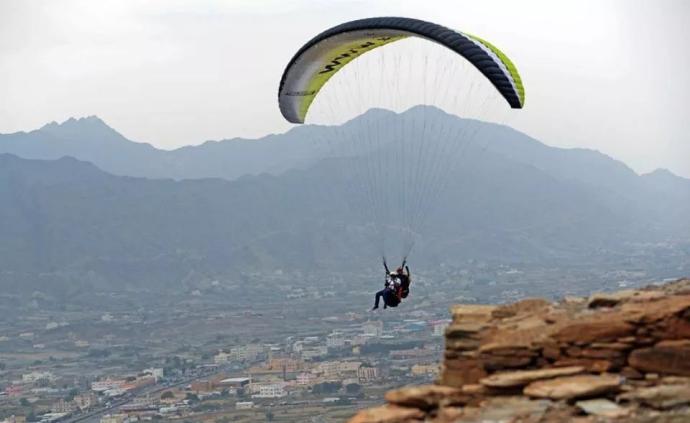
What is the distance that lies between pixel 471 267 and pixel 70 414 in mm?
127917

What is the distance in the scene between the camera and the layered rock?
459 inches

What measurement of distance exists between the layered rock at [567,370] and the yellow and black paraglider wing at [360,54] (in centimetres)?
790

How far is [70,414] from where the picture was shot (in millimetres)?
78750

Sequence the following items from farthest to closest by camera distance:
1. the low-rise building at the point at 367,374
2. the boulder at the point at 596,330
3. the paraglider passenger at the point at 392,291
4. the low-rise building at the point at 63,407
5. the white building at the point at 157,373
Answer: the white building at the point at 157,373 < the low-rise building at the point at 367,374 < the low-rise building at the point at 63,407 < the paraglider passenger at the point at 392,291 < the boulder at the point at 596,330

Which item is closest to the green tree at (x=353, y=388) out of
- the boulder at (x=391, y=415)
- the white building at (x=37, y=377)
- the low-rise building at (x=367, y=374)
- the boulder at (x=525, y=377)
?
the low-rise building at (x=367, y=374)

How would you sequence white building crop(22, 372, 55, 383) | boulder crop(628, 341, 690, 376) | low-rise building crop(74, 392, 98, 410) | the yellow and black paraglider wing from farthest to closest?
white building crop(22, 372, 55, 383)
low-rise building crop(74, 392, 98, 410)
the yellow and black paraglider wing
boulder crop(628, 341, 690, 376)

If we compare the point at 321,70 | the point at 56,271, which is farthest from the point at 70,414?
the point at 56,271

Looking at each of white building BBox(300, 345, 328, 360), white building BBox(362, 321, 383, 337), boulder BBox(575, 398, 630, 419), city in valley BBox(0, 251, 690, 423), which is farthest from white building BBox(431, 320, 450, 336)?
boulder BBox(575, 398, 630, 419)

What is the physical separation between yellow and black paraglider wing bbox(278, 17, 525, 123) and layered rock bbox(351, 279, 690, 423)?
25.9 ft

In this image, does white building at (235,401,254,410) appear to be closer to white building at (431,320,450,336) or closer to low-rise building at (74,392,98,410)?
low-rise building at (74,392,98,410)

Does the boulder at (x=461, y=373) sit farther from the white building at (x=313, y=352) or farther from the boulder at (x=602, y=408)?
the white building at (x=313, y=352)

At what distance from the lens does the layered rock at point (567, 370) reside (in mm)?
11656

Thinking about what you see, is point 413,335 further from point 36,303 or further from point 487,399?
point 487,399

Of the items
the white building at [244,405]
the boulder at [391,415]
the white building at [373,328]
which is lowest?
the white building at [244,405]
